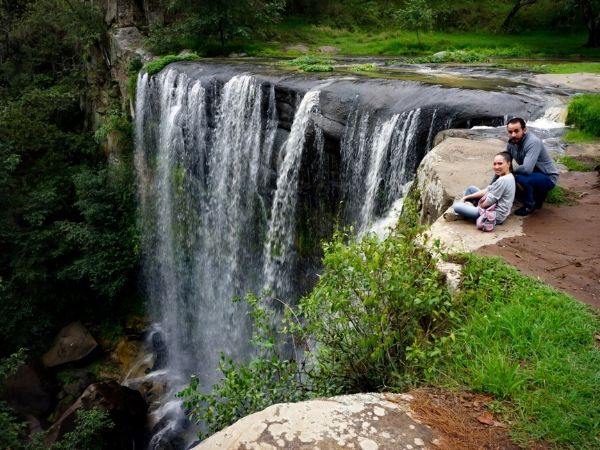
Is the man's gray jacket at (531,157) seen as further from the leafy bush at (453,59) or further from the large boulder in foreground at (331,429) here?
the leafy bush at (453,59)

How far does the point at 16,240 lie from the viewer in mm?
15383

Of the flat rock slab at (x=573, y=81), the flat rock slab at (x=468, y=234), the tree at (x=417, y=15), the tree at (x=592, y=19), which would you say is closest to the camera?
the flat rock slab at (x=468, y=234)

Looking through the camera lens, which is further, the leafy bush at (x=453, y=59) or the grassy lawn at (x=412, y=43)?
the grassy lawn at (x=412, y=43)

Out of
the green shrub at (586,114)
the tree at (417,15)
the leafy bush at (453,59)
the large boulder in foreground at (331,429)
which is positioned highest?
the tree at (417,15)

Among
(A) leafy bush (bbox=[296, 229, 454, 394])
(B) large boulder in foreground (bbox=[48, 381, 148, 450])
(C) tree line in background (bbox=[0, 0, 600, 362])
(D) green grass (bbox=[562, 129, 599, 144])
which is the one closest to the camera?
(A) leafy bush (bbox=[296, 229, 454, 394])

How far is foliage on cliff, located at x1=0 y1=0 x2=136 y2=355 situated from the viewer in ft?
49.8

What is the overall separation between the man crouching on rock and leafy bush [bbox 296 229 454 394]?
212 centimetres

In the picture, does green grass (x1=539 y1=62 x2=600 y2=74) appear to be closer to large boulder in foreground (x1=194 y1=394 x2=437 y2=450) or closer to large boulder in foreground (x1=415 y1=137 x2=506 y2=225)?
large boulder in foreground (x1=415 y1=137 x2=506 y2=225)

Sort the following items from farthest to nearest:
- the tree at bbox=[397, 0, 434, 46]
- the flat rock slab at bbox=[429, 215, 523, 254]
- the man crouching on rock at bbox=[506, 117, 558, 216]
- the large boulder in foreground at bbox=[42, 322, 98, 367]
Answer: the tree at bbox=[397, 0, 434, 46] < the large boulder in foreground at bbox=[42, 322, 98, 367] < the man crouching on rock at bbox=[506, 117, 558, 216] < the flat rock slab at bbox=[429, 215, 523, 254]

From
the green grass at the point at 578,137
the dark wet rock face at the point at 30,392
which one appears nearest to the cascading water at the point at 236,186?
the green grass at the point at 578,137

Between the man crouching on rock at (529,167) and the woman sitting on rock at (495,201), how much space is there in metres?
0.31

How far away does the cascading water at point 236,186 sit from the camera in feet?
28.8

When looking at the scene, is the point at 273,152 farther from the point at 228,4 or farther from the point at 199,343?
the point at 228,4

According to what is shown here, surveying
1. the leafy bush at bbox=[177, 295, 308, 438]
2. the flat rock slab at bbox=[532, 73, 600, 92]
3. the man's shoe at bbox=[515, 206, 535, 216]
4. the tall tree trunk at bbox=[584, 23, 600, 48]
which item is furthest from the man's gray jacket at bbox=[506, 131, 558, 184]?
the tall tree trunk at bbox=[584, 23, 600, 48]
